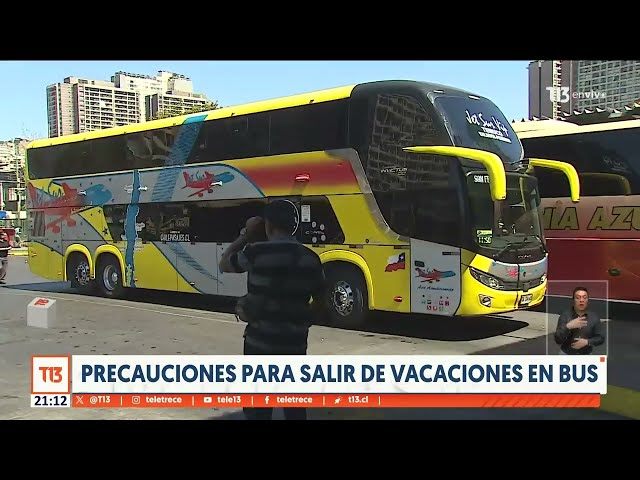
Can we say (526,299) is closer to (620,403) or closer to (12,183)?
(620,403)

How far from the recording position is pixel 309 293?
4.15 meters

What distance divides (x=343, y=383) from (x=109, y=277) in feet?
20.6

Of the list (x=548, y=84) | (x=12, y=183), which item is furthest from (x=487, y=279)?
(x=12, y=183)

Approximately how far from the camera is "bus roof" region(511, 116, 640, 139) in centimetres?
881

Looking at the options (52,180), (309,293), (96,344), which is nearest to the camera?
(309,293)

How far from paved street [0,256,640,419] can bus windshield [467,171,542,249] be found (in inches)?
39.0

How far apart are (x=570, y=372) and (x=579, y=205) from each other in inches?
206

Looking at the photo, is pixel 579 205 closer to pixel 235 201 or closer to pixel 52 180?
pixel 235 201

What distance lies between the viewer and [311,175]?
7.59m

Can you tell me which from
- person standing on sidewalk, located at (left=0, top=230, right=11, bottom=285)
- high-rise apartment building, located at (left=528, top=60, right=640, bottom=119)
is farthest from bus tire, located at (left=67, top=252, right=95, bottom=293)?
high-rise apartment building, located at (left=528, top=60, right=640, bottom=119)

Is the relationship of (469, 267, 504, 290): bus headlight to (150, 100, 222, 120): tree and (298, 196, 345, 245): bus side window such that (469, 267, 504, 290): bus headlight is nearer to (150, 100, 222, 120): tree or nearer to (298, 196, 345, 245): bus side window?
(298, 196, 345, 245): bus side window
